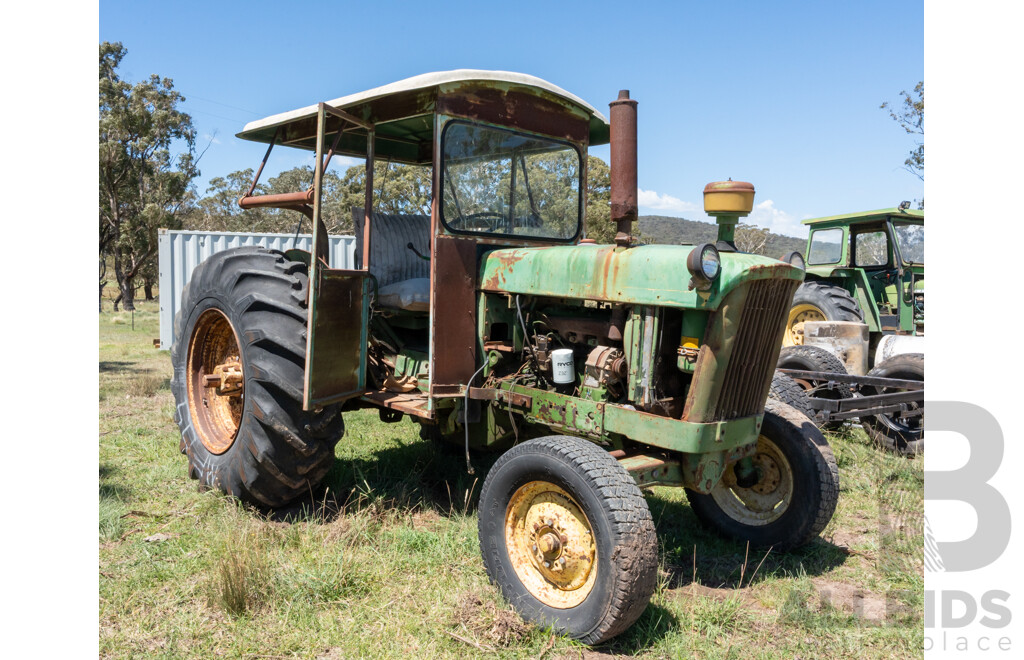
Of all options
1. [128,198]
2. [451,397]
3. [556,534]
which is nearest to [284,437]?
[451,397]

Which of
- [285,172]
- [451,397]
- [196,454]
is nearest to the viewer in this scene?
[451,397]

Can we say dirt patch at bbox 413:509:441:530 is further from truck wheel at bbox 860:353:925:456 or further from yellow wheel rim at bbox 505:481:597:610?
truck wheel at bbox 860:353:925:456

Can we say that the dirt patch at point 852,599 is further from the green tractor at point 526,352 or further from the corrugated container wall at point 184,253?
the corrugated container wall at point 184,253

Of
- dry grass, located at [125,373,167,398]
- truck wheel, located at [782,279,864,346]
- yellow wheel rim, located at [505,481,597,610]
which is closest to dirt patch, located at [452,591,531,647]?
yellow wheel rim, located at [505,481,597,610]

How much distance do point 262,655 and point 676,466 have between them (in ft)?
6.59

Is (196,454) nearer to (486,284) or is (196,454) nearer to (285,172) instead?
(486,284)

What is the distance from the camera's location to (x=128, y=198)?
23.6 m

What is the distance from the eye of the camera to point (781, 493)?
4.03 m

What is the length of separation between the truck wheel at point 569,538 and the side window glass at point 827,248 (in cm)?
774

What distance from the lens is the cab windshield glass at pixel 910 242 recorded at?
898 centimetres

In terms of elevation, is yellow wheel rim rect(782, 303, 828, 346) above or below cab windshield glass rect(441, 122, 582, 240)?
below

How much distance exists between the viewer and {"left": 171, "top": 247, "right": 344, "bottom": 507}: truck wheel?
4027 mm

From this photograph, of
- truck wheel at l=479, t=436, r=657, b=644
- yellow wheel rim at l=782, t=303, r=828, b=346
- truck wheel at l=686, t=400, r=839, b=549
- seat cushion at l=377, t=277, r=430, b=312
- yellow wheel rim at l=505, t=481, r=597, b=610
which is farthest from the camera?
yellow wheel rim at l=782, t=303, r=828, b=346

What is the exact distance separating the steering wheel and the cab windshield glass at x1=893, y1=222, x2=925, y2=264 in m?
6.65
